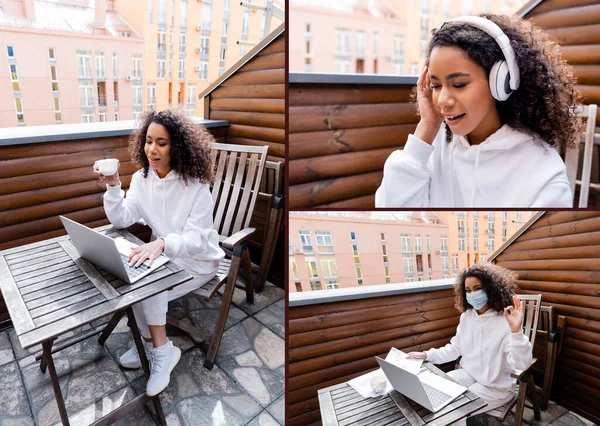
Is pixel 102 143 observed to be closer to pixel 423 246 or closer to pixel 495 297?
pixel 423 246

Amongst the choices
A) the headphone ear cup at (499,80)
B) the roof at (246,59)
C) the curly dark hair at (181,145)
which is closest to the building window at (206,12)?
the roof at (246,59)

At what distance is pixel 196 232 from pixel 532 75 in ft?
5.32

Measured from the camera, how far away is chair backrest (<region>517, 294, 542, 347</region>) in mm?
1952

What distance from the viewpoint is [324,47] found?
93cm

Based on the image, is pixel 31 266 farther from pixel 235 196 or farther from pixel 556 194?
pixel 556 194

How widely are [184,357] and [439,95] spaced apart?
1977mm

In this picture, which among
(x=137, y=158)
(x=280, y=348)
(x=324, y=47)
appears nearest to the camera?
(x=324, y=47)

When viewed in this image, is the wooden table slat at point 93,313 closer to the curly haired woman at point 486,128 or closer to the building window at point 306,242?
the building window at point 306,242

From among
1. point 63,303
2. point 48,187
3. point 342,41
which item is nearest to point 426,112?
point 342,41

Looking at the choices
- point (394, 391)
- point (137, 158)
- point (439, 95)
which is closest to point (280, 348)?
point (394, 391)

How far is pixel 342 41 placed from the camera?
2.97ft

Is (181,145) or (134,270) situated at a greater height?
(181,145)

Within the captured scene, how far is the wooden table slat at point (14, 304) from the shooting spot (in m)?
1.34

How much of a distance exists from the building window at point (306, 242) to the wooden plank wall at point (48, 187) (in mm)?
1599
